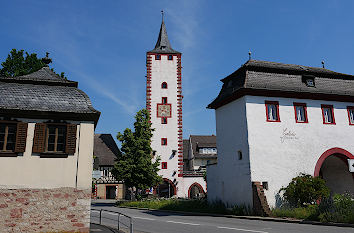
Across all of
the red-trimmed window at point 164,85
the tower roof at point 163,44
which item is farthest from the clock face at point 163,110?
the tower roof at point 163,44

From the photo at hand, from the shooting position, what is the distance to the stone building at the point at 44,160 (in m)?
11.4

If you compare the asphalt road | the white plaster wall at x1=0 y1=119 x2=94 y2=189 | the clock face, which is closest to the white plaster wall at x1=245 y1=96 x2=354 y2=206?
the asphalt road

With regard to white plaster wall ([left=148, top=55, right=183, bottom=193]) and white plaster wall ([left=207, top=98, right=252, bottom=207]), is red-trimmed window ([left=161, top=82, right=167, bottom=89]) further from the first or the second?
white plaster wall ([left=207, top=98, right=252, bottom=207])

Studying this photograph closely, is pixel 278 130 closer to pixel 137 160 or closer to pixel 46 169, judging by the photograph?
pixel 46 169

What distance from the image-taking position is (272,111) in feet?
66.7

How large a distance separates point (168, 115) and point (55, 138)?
26596 mm

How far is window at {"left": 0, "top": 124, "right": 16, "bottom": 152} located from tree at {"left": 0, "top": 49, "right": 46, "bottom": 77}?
1773 cm

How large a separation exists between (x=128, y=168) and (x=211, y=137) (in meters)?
28.0

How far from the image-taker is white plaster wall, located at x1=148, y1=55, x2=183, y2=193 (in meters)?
37.2

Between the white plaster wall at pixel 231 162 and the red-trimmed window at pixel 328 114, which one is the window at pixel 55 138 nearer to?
the white plaster wall at pixel 231 162

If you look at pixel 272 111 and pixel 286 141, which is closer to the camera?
pixel 286 141

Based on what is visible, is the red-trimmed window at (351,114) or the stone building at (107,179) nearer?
the red-trimmed window at (351,114)

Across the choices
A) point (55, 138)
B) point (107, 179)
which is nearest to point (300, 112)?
point (55, 138)

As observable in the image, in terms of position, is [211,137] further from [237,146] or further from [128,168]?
[237,146]
